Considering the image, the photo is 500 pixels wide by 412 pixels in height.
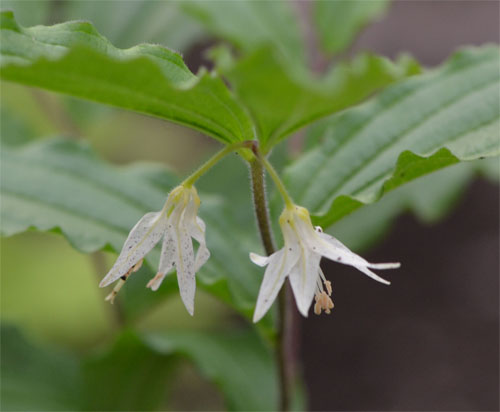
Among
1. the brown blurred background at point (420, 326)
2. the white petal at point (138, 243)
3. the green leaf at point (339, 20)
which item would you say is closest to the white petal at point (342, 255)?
the white petal at point (138, 243)

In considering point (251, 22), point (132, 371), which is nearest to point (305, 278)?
point (132, 371)

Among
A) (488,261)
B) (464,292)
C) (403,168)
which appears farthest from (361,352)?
(403,168)

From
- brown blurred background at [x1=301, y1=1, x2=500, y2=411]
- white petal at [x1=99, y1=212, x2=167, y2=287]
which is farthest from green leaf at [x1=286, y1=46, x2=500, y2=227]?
brown blurred background at [x1=301, y1=1, x2=500, y2=411]

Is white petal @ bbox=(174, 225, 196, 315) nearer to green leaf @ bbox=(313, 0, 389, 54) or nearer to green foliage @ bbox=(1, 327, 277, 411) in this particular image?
green foliage @ bbox=(1, 327, 277, 411)

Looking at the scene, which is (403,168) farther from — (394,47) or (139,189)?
(394,47)

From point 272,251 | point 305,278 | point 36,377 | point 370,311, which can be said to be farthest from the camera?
point 370,311

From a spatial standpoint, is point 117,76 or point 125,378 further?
point 125,378

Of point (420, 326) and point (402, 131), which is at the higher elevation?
point (420, 326)

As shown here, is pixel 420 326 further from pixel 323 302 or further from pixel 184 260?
pixel 184 260
